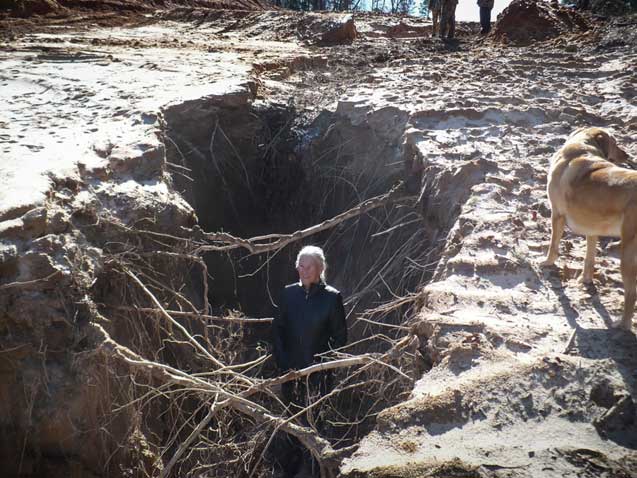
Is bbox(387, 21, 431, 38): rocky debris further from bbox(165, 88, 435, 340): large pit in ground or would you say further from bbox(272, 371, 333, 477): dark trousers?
bbox(272, 371, 333, 477): dark trousers

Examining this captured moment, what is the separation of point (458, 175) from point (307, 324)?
5.93 ft

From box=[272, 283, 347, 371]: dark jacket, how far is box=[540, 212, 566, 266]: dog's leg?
1383mm

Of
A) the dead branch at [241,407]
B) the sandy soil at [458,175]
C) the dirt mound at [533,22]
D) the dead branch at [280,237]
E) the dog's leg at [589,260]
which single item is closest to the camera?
the sandy soil at [458,175]

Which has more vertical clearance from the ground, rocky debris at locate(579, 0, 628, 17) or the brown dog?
rocky debris at locate(579, 0, 628, 17)

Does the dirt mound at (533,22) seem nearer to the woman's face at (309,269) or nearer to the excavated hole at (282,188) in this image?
the excavated hole at (282,188)

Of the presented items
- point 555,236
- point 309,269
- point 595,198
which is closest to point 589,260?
point 555,236

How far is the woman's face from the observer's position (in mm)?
4197

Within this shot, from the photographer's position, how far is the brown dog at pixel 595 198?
3.12 metres

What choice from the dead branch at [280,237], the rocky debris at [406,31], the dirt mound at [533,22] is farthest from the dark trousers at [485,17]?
the dead branch at [280,237]

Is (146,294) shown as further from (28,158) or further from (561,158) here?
(561,158)

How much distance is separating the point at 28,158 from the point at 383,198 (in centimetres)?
288

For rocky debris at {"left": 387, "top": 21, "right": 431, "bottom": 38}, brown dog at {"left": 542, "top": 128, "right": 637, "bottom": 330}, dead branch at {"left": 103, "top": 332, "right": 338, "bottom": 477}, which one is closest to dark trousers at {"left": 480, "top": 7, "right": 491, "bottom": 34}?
rocky debris at {"left": 387, "top": 21, "right": 431, "bottom": 38}

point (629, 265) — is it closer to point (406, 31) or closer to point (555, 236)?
point (555, 236)

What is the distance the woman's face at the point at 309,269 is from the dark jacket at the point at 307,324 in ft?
0.19
